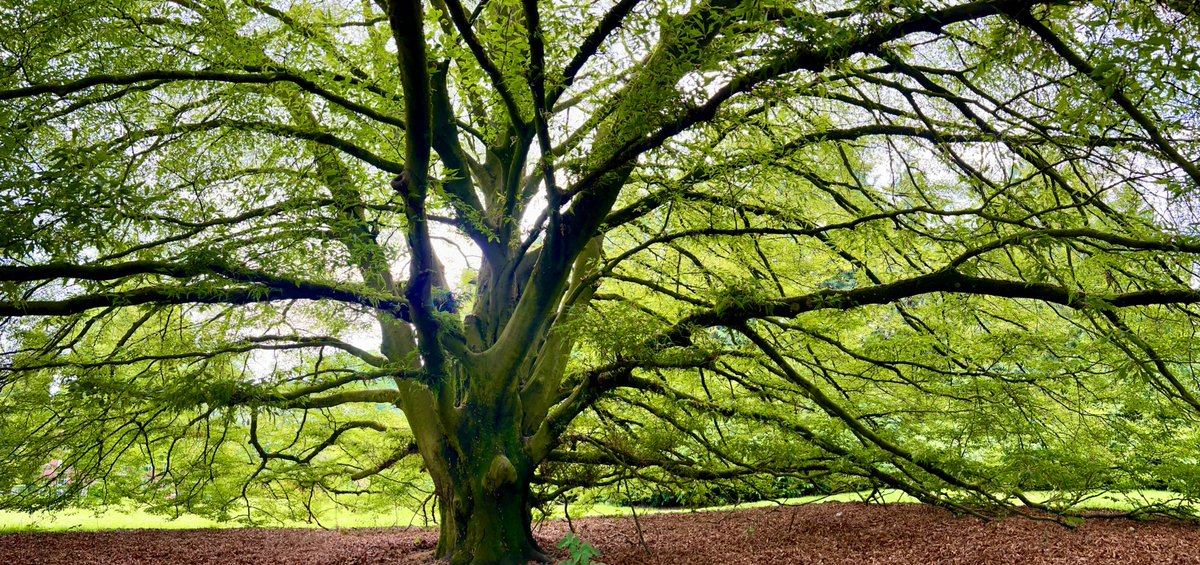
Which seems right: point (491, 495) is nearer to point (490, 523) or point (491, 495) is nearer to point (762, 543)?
point (490, 523)

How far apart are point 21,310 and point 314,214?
133 cm

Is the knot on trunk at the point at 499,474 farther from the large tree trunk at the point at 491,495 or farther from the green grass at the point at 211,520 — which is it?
the green grass at the point at 211,520

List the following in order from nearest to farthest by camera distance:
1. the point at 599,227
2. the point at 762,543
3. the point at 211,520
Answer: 1. the point at 599,227
2. the point at 762,543
3. the point at 211,520

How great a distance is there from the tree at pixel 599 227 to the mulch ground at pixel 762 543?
45cm

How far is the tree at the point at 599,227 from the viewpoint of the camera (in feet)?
9.61

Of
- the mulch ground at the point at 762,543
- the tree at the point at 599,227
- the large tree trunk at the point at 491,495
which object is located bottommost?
the mulch ground at the point at 762,543

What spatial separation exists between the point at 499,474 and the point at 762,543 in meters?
2.34

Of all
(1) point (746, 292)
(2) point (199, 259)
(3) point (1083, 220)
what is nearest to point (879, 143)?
(3) point (1083, 220)

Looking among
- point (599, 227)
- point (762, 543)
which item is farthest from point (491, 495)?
point (762, 543)

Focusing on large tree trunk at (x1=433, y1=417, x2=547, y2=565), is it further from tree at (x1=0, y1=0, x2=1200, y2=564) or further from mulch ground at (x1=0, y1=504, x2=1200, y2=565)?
mulch ground at (x1=0, y1=504, x2=1200, y2=565)

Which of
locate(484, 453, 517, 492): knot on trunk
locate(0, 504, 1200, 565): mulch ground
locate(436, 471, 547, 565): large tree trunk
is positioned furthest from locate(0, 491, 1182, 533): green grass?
locate(484, 453, 517, 492): knot on trunk

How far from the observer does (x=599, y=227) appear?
186 inches

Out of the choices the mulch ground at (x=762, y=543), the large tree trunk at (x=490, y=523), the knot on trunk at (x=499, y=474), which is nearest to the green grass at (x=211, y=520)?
the mulch ground at (x=762, y=543)

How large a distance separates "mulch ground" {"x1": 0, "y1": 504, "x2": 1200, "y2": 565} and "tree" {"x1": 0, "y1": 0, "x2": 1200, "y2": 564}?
45 centimetres
